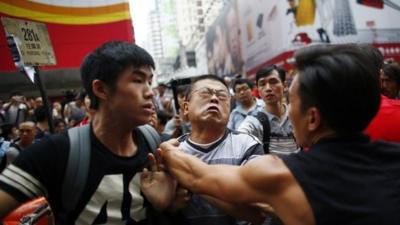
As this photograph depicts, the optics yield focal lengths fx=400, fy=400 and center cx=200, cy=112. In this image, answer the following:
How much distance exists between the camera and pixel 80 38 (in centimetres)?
441

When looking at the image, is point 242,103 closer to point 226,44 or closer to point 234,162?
point 234,162

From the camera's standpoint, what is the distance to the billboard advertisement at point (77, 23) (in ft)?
13.2

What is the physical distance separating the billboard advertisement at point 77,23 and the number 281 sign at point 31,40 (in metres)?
0.46

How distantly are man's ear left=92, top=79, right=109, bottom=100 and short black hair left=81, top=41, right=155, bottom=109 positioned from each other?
0.02m

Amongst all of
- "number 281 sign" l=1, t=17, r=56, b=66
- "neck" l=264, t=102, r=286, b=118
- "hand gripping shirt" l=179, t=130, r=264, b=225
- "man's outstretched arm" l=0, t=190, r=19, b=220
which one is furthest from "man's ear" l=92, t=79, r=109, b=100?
"neck" l=264, t=102, r=286, b=118

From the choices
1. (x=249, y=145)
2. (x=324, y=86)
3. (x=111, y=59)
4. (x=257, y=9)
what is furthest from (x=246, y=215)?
(x=257, y=9)

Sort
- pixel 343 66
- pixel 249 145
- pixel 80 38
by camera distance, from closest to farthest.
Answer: pixel 343 66 < pixel 249 145 < pixel 80 38

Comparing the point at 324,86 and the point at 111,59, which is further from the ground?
the point at 111,59

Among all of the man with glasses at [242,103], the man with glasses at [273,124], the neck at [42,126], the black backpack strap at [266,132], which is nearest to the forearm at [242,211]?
the man with glasses at [273,124]

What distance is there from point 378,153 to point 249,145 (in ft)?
3.40

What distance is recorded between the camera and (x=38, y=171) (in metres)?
1.74

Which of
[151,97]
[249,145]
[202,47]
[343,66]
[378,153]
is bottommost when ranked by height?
[202,47]

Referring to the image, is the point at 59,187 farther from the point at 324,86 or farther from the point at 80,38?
the point at 80,38

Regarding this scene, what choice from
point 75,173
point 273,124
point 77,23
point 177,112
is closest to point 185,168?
point 75,173
